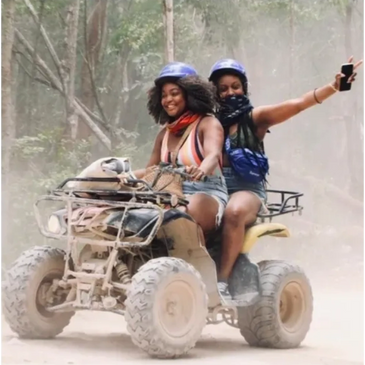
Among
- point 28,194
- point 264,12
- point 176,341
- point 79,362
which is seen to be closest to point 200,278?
point 176,341

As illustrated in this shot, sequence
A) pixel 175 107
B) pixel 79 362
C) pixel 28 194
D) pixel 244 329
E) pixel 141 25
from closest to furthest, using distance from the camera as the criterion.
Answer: pixel 79 362
pixel 175 107
pixel 244 329
pixel 28 194
pixel 141 25

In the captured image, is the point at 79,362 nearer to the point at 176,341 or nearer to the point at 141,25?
the point at 176,341

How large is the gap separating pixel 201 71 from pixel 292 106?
235 centimetres

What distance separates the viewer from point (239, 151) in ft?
11.1

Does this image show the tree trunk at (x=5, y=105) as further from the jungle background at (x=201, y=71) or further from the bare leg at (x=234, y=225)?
the bare leg at (x=234, y=225)

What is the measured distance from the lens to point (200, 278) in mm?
2982

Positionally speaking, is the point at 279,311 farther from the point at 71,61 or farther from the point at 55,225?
the point at 71,61

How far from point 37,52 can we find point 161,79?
386 centimetres

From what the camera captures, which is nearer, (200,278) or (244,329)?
(200,278)

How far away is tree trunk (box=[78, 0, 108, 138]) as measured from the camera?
270 inches

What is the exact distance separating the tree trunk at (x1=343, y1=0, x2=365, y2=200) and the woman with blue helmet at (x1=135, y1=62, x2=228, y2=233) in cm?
438

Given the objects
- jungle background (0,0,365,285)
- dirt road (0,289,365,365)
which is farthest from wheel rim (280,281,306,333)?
jungle background (0,0,365,285)

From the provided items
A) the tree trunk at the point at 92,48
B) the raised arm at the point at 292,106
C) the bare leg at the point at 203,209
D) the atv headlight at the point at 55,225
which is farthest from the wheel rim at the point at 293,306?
the tree trunk at the point at 92,48

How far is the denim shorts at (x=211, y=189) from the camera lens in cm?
321
